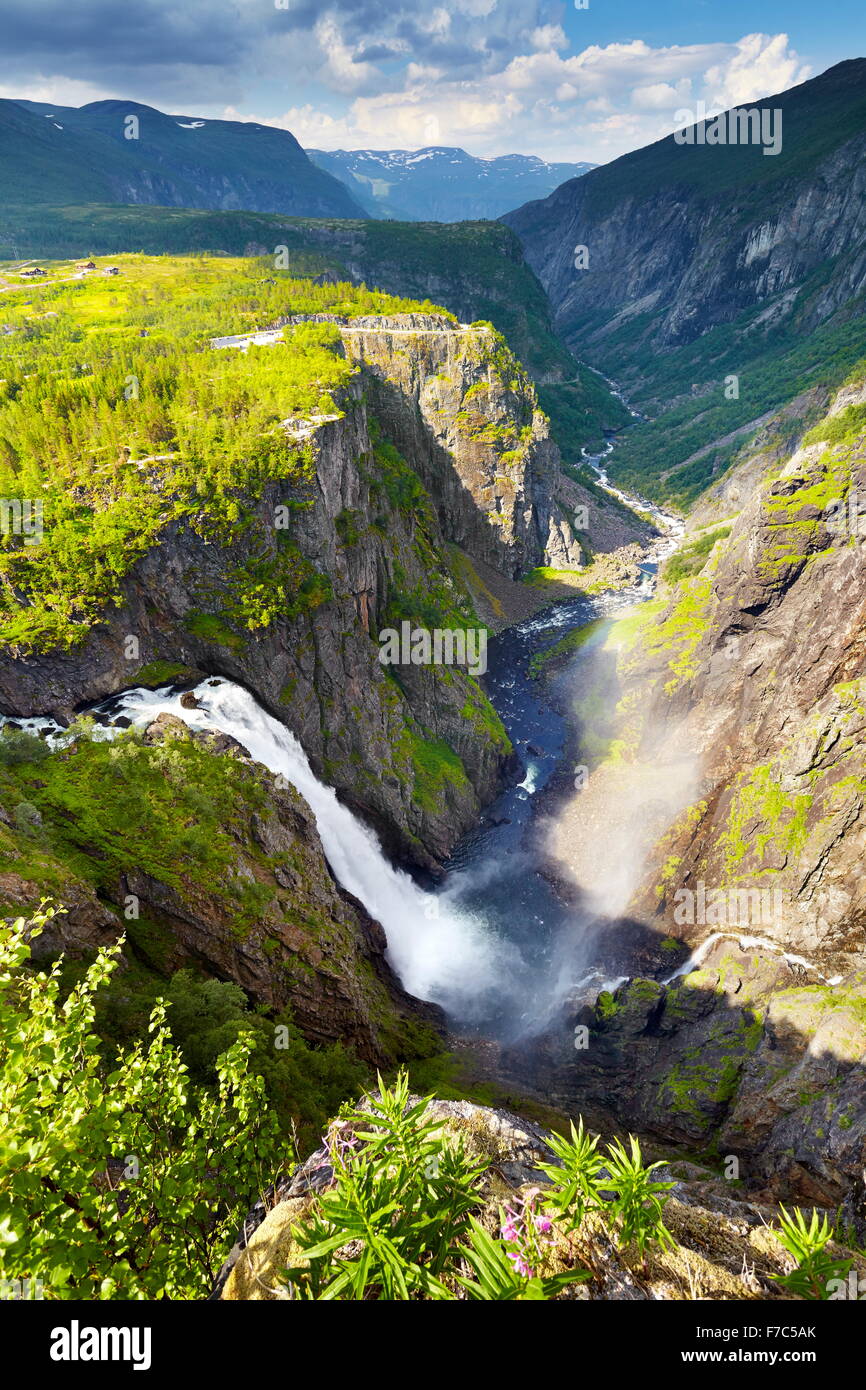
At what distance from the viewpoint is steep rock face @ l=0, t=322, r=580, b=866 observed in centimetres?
5075

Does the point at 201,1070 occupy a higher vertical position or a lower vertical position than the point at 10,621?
lower

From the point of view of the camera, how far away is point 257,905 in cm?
3903

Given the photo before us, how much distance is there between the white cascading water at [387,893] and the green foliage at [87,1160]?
38652 millimetres

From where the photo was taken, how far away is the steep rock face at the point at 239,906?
29.5m

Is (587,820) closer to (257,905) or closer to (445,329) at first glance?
(257,905)

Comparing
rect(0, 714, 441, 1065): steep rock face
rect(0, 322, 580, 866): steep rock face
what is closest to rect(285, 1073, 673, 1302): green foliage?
rect(0, 714, 441, 1065): steep rock face

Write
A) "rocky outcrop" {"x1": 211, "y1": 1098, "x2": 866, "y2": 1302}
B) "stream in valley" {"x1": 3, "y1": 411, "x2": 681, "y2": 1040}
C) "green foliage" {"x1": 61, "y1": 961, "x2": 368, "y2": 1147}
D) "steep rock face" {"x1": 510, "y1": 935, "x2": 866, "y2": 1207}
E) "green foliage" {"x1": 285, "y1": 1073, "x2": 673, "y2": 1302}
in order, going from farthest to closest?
"stream in valley" {"x1": 3, "y1": 411, "x2": 681, "y2": 1040}, "steep rock face" {"x1": 510, "y1": 935, "x2": 866, "y2": 1207}, "green foliage" {"x1": 61, "y1": 961, "x2": 368, "y2": 1147}, "rocky outcrop" {"x1": 211, "y1": 1098, "x2": 866, "y2": 1302}, "green foliage" {"x1": 285, "y1": 1073, "x2": 673, "y2": 1302}

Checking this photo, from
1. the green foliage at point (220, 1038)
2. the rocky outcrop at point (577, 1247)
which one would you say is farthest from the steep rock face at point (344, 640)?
the rocky outcrop at point (577, 1247)

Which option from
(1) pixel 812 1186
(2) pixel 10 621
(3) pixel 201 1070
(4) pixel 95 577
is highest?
(4) pixel 95 577

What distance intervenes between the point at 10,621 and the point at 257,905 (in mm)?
26650

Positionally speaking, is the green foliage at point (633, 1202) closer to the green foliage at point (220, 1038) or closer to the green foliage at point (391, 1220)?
the green foliage at point (391, 1220)

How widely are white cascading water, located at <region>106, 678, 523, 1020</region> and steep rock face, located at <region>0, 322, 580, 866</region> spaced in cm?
240

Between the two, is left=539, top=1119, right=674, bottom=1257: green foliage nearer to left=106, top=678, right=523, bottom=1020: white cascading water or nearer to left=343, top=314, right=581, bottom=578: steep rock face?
left=106, top=678, right=523, bottom=1020: white cascading water
